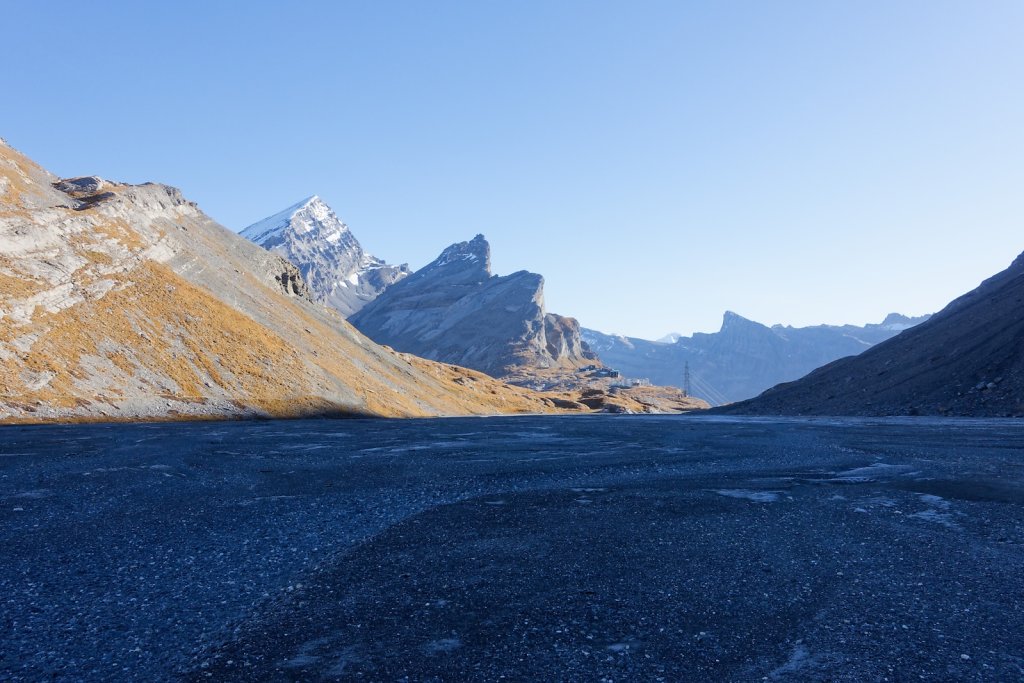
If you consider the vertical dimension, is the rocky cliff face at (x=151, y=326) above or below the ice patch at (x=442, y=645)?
above

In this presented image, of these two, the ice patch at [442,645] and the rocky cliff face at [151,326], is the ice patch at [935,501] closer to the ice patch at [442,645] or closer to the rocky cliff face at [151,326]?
the ice patch at [442,645]

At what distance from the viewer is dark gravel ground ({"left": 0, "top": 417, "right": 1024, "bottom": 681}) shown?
24.3 feet

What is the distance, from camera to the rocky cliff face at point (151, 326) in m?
44.9

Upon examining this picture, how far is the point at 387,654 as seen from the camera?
24.8 ft

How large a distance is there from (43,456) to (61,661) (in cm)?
1928

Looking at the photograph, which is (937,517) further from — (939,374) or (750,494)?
(939,374)

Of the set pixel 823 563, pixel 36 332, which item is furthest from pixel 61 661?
pixel 36 332

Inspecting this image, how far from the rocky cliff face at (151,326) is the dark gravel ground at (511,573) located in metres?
28.3

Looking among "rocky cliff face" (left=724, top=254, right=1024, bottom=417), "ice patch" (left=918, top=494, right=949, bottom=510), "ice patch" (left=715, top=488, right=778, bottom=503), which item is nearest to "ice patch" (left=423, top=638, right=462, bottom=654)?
"ice patch" (left=715, top=488, right=778, bottom=503)

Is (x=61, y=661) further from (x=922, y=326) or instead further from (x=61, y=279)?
(x=922, y=326)

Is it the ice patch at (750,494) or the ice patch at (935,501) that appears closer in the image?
the ice patch at (935,501)

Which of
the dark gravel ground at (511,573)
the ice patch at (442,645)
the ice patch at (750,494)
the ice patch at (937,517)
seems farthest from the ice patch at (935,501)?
the ice patch at (442,645)

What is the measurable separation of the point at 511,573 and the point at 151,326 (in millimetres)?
55307

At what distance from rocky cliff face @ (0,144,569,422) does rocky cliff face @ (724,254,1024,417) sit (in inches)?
1728
